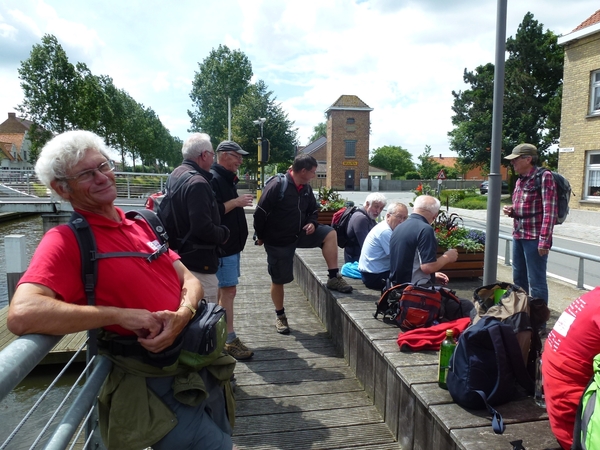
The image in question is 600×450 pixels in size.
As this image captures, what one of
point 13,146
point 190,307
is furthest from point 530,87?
point 13,146

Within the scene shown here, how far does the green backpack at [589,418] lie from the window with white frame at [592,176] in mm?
21351

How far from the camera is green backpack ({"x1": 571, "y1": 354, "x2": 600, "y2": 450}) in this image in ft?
5.54

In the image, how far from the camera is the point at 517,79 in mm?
32844

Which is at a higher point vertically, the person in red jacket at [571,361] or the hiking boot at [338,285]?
the person in red jacket at [571,361]

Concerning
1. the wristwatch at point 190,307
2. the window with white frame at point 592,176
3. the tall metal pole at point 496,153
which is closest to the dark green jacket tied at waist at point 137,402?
the wristwatch at point 190,307

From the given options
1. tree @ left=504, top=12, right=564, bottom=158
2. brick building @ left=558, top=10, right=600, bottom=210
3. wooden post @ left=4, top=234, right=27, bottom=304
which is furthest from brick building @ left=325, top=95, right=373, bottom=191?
wooden post @ left=4, top=234, right=27, bottom=304

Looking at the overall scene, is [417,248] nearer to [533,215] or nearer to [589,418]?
[533,215]

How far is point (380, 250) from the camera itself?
4672mm

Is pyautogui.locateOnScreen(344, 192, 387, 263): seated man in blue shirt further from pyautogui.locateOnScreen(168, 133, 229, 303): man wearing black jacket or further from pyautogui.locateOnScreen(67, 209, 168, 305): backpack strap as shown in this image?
pyautogui.locateOnScreen(67, 209, 168, 305): backpack strap

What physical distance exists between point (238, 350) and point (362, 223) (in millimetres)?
2401

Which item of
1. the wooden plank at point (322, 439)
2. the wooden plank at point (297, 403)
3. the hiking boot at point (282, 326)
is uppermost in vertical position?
the hiking boot at point (282, 326)

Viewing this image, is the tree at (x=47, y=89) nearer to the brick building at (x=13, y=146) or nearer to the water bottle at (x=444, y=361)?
the brick building at (x=13, y=146)

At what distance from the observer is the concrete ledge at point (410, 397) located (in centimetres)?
219

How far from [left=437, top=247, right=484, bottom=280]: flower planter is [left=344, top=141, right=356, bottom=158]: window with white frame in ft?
161
